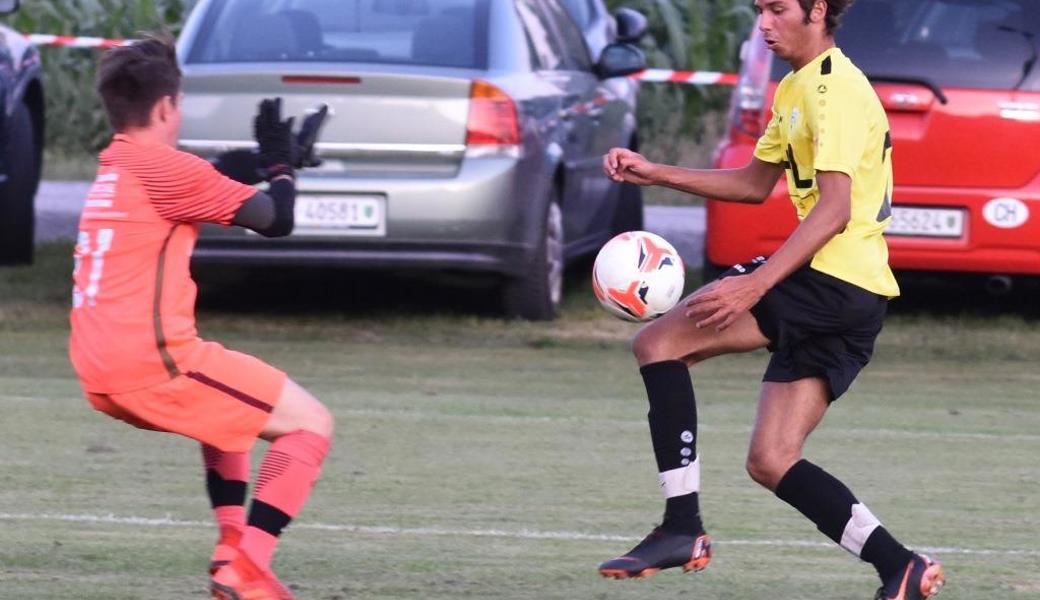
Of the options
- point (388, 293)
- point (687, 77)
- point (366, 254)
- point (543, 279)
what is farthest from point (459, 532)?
point (687, 77)

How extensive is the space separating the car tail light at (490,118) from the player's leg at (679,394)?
193 inches

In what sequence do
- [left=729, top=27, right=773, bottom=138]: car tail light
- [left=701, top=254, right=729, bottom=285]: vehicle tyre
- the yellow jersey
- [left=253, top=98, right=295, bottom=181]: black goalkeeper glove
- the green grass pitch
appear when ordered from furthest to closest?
[left=701, top=254, right=729, bottom=285]: vehicle tyre, [left=729, top=27, right=773, bottom=138]: car tail light, the green grass pitch, [left=253, top=98, right=295, bottom=181]: black goalkeeper glove, the yellow jersey

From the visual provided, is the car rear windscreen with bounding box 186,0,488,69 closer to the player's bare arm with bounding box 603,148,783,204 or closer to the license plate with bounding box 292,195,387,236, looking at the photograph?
the license plate with bounding box 292,195,387,236

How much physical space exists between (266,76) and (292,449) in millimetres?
5265

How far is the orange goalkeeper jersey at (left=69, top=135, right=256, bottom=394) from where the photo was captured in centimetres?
519

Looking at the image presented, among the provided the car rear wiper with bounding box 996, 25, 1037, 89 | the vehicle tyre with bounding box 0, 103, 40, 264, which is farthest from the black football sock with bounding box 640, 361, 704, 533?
the vehicle tyre with bounding box 0, 103, 40, 264

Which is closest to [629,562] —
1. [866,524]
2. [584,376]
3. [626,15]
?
[866,524]

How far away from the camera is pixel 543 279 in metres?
11.0

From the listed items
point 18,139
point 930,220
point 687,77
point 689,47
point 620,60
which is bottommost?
point 689,47

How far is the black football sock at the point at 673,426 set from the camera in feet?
18.3

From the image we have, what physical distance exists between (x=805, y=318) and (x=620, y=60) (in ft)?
23.0

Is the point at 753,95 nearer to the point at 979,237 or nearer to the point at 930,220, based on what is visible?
the point at 930,220

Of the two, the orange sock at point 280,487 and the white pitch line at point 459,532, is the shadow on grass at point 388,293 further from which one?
the orange sock at point 280,487

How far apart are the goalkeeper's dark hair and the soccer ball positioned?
1.23 metres
